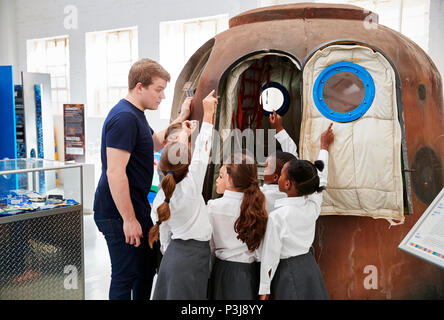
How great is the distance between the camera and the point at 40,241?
3070 mm

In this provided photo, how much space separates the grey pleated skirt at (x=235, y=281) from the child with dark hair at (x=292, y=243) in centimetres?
9

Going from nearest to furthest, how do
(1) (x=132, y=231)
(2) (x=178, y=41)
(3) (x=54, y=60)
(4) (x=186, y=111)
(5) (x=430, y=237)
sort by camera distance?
(5) (x=430, y=237)
(1) (x=132, y=231)
(4) (x=186, y=111)
(2) (x=178, y=41)
(3) (x=54, y=60)

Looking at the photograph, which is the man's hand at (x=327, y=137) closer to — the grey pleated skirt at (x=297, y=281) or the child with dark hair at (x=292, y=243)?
the child with dark hair at (x=292, y=243)

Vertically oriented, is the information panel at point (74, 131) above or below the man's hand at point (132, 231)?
above

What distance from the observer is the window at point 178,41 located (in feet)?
22.1

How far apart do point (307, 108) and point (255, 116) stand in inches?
46.9

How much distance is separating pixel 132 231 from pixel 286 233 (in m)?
0.92

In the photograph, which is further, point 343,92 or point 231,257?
point 343,92

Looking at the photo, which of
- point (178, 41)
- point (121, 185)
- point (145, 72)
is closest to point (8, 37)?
point (178, 41)

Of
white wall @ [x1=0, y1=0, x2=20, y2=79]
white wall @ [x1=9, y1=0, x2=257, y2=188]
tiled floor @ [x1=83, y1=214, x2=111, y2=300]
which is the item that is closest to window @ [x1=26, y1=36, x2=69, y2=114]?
white wall @ [x1=9, y1=0, x2=257, y2=188]

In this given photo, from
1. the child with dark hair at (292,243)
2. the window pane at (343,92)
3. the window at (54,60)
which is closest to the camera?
the child with dark hair at (292,243)

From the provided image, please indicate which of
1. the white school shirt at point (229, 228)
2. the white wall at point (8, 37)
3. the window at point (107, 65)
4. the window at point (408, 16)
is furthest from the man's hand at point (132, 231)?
the white wall at point (8, 37)

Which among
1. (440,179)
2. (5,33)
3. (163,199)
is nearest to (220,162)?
(163,199)

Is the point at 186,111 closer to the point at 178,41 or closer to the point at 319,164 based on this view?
the point at 319,164
